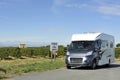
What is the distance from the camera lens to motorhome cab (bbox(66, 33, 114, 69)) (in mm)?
27672

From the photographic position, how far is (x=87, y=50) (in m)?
28.0

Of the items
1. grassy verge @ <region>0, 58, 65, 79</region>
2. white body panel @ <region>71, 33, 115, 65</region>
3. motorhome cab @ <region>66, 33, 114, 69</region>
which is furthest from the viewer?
white body panel @ <region>71, 33, 115, 65</region>

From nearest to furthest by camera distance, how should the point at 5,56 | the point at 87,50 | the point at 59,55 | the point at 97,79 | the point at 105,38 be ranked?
the point at 97,79 → the point at 87,50 → the point at 105,38 → the point at 5,56 → the point at 59,55

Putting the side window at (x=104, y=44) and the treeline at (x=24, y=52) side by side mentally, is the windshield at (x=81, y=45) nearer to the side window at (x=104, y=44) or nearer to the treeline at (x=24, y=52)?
the side window at (x=104, y=44)

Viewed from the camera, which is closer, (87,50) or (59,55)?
(87,50)

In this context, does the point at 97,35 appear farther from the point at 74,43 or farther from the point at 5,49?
the point at 5,49

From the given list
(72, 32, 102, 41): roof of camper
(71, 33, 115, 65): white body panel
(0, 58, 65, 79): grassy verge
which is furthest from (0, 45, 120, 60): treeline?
(72, 32, 102, 41): roof of camper

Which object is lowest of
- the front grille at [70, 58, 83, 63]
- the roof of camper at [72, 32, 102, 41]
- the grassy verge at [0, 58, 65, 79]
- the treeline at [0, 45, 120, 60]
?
the grassy verge at [0, 58, 65, 79]

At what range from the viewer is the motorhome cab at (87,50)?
1089 inches

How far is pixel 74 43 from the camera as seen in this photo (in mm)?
29109

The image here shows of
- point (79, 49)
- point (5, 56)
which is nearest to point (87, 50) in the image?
point (79, 49)

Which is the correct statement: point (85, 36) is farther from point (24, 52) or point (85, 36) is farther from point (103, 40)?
point (24, 52)

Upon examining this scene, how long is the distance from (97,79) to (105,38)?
11.6 metres

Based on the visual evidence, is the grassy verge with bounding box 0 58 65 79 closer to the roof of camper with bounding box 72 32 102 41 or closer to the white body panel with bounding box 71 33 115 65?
the roof of camper with bounding box 72 32 102 41
